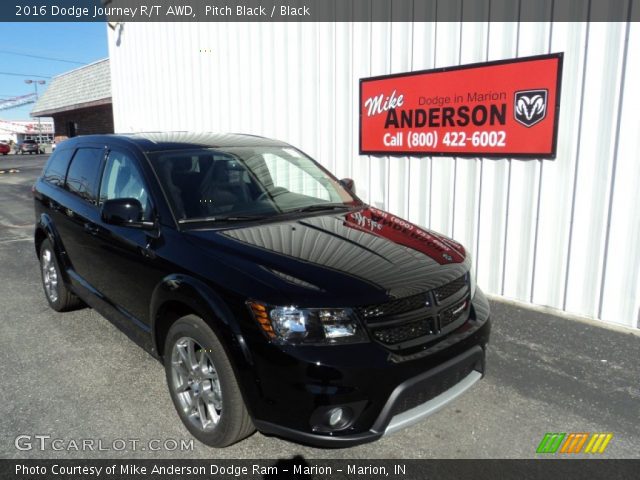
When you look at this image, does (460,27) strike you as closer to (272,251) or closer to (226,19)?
(272,251)

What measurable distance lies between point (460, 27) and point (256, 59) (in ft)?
12.2

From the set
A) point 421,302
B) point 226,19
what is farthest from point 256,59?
point 421,302

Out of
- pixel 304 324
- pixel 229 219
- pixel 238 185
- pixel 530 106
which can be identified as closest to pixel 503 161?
pixel 530 106

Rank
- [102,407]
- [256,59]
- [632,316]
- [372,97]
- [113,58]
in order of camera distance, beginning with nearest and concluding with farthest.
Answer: [102,407] → [632,316] → [372,97] → [256,59] → [113,58]

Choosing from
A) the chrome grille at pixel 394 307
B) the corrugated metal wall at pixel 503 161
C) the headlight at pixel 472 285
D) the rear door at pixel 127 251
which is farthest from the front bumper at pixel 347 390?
the corrugated metal wall at pixel 503 161

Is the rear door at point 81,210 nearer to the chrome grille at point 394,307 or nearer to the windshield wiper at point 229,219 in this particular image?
the windshield wiper at point 229,219

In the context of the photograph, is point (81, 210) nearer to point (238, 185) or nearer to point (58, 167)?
point (58, 167)

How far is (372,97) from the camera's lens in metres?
6.25

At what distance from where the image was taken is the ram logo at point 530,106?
15.5ft

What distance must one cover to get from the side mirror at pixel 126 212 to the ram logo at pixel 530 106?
360 cm

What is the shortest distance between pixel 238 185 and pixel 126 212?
81cm

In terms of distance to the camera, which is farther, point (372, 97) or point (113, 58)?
point (113, 58)

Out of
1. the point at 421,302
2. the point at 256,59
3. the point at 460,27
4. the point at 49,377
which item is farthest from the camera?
the point at 256,59

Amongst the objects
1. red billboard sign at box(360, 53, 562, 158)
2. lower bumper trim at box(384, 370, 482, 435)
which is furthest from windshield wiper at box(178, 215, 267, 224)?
red billboard sign at box(360, 53, 562, 158)
